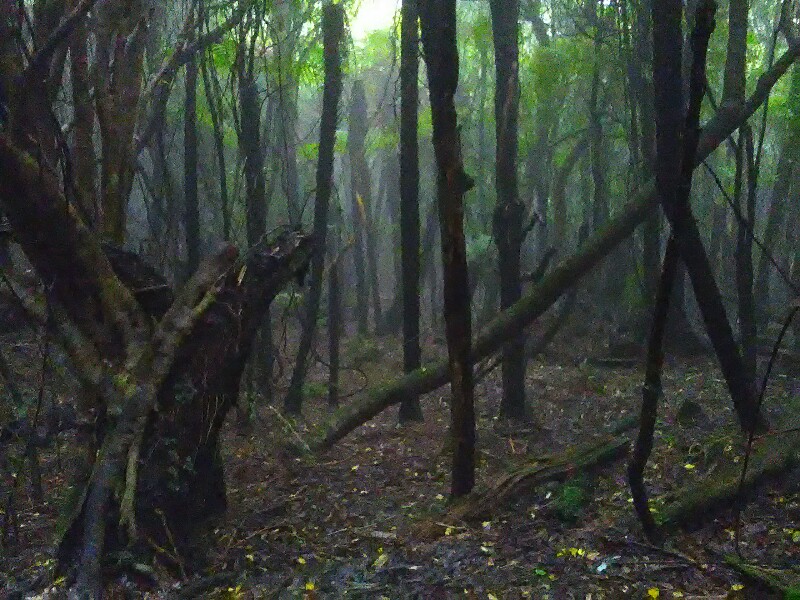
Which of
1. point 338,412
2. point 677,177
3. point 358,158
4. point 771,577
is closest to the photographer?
point 771,577

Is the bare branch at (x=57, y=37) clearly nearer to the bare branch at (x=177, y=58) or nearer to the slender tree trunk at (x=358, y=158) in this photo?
the bare branch at (x=177, y=58)

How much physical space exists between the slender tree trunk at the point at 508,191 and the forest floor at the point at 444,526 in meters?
0.76

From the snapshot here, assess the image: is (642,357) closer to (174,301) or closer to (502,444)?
(502,444)

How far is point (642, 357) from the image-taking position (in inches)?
557

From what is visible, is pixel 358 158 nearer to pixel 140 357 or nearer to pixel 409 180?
pixel 409 180

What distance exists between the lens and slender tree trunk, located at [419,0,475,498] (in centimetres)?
575

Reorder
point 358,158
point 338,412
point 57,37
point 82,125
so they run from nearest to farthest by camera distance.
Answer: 1. point 57,37
2. point 82,125
3. point 338,412
4. point 358,158

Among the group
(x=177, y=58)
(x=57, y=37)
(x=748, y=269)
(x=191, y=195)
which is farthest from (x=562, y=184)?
(x=57, y=37)

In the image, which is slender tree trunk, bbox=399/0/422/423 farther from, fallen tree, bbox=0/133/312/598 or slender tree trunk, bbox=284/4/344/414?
fallen tree, bbox=0/133/312/598

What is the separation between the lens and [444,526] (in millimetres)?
6258

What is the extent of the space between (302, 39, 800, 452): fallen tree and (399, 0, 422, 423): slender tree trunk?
114 cm

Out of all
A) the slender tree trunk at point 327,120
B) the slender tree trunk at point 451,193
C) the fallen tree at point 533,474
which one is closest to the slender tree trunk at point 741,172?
the fallen tree at point 533,474

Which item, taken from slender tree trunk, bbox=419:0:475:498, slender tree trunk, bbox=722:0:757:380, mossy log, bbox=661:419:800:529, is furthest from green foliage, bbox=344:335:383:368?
mossy log, bbox=661:419:800:529

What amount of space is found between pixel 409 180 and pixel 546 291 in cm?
286
